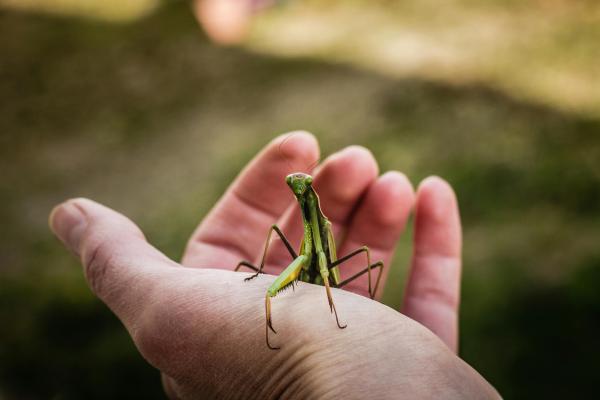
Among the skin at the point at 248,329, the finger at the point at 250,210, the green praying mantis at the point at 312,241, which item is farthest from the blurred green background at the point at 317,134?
the green praying mantis at the point at 312,241

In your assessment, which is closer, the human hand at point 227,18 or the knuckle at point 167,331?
the knuckle at point 167,331

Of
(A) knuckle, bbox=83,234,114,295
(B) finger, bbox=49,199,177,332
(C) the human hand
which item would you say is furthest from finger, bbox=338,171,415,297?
(C) the human hand

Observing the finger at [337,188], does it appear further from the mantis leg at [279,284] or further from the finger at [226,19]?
the finger at [226,19]

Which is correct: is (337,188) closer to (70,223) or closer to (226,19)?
(70,223)

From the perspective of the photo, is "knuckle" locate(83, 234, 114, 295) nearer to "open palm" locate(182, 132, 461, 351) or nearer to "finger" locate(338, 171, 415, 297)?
"open palm" locate(182, 132, 461, 351)

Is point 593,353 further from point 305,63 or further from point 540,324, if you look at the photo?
point 305,63

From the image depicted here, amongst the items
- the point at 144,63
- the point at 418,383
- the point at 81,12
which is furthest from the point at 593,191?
the point at 81,12

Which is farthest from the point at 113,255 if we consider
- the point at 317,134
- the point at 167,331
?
the point at 317,134
